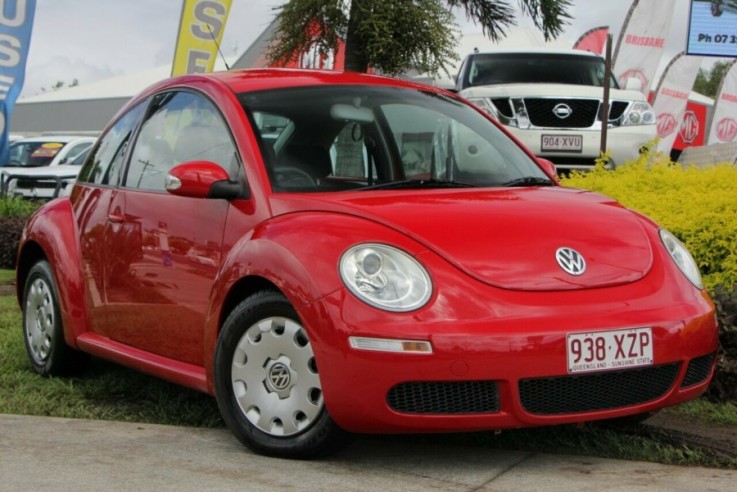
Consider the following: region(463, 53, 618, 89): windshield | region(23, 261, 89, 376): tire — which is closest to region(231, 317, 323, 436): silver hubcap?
region(23, 261, 89, 376): tire

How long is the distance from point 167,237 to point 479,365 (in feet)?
5.49

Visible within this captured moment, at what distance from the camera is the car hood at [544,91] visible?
431 inches

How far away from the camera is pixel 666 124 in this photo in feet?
90.5

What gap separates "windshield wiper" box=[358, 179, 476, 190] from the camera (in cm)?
451

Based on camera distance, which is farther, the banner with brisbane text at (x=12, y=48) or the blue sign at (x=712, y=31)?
the blue sign at (x=712, y=31)

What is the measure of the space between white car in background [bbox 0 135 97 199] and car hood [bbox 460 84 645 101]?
911 centimetres

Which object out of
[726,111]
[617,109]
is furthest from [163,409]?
[726,111]

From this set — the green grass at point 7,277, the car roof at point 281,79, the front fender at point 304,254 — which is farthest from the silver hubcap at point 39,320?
the green grass at point 7,277

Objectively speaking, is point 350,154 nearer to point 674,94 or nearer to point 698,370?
point 698,370

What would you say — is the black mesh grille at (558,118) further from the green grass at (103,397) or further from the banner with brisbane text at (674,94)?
the banner with brisbane text at (674,94)

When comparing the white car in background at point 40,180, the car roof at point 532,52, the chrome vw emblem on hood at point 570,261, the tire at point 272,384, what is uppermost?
the car roof at point 532,52

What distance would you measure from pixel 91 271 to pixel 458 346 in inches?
92.7

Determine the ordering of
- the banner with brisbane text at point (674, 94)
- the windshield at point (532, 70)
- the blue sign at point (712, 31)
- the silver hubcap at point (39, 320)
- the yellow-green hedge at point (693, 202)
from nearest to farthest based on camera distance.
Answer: the yellow-green hedge at point (693, 202) < the silver hubcap at point (39, 320) < the windshield at point (532, 70) < the blue sign at point (712, 31) < the banner with brisbane text at point (674, 94)

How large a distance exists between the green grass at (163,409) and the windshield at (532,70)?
6.70 meters
